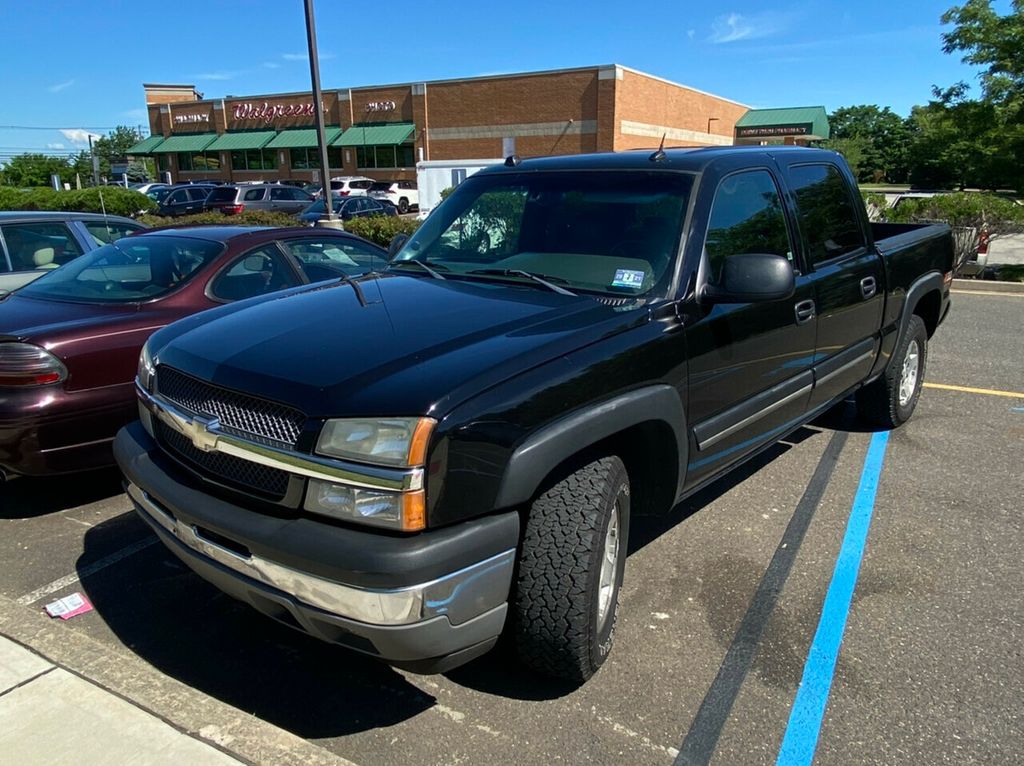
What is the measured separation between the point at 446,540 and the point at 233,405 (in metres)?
0.91

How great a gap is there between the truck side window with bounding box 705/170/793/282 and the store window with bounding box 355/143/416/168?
46.0 metres

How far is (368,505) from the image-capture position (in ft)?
7.25

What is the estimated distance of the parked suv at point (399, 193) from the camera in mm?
37406

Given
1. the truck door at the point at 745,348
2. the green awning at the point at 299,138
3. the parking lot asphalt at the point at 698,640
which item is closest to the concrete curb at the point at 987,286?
the parking lot asphalt at the point at 698,640

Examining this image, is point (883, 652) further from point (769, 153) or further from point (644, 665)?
point (769, 153)

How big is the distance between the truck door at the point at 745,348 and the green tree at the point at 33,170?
52037 millimetres

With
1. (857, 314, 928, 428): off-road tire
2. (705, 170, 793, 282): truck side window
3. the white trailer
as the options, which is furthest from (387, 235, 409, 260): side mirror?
the white trailer

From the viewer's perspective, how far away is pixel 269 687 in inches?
112

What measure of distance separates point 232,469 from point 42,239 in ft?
18.8

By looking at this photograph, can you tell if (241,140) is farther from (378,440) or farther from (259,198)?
(378,440)

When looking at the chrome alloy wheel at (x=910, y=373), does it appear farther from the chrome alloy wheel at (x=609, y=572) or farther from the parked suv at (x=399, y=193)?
the parked suv at (x=399, y=193)

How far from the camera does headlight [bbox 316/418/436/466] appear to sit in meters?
2.17

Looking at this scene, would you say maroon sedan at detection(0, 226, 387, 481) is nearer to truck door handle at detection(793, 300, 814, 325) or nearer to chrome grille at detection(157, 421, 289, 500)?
chrome grille at detection(157, 421, 289, 500)

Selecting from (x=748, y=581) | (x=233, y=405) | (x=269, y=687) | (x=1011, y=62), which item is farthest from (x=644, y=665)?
(x=1011, y=62)
